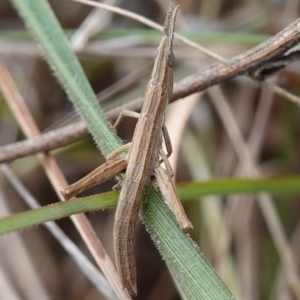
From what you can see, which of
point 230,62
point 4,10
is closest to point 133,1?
point 4,10

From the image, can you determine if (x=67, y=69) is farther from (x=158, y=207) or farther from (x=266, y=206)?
(x=266, y=206)

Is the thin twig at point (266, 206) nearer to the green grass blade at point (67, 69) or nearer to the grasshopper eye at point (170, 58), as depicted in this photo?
the grasshopper eye at point (170, 58)

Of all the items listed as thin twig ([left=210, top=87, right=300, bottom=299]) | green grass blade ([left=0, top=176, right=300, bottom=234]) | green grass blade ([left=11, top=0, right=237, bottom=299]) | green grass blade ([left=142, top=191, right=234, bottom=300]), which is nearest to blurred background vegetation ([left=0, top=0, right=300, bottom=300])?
thin twig ([left=210, top=87, right=300, bottom=299])

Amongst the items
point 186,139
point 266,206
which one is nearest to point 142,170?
point 266,206

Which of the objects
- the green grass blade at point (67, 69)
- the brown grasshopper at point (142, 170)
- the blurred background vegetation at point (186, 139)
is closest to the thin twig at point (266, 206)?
the blurred background vegetation at point (186, 139)

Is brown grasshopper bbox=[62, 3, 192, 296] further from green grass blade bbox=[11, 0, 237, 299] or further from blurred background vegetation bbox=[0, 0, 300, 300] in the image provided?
blurred background vegetation bbox=[0, 0, 300, 300]

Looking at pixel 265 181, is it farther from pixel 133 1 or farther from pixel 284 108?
pixel 133 1
